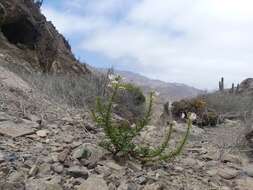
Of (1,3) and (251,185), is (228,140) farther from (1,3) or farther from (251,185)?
(1,3)

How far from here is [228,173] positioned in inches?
212

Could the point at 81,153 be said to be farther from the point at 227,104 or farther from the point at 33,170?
the point at 227,104

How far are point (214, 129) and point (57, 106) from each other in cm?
377

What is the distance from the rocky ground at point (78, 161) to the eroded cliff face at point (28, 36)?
25.4 ft

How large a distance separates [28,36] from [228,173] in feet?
36.8

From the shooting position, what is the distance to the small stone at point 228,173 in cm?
532

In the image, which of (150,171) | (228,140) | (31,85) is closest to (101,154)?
(150,171)

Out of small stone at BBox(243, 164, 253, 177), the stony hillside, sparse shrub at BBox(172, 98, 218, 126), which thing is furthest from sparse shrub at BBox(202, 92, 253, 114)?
small stone at BBox(243, 164, 253, 177)

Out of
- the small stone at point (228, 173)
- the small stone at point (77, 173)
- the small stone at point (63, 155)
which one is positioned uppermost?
the small stone at point (63, 155)

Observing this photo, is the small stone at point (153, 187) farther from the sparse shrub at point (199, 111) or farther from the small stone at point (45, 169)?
the sparse shrub at point (199, 111)

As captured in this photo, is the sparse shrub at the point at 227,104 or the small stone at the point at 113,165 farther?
the sparse shrub at the point at 227,104

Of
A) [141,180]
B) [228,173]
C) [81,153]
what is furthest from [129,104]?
[141,180]

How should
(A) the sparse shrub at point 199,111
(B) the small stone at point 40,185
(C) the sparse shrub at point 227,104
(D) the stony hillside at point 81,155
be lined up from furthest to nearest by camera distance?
(C) the sparse shrub at point 227,104, (A) the sparse shrub at point 199,111, (D) the stony hillside at point 81,155, (B) the small stone at point 40,185

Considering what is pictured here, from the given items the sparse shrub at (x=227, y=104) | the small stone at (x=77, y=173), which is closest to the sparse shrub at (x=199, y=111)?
the sparse shrub at (x=227, y=104)
